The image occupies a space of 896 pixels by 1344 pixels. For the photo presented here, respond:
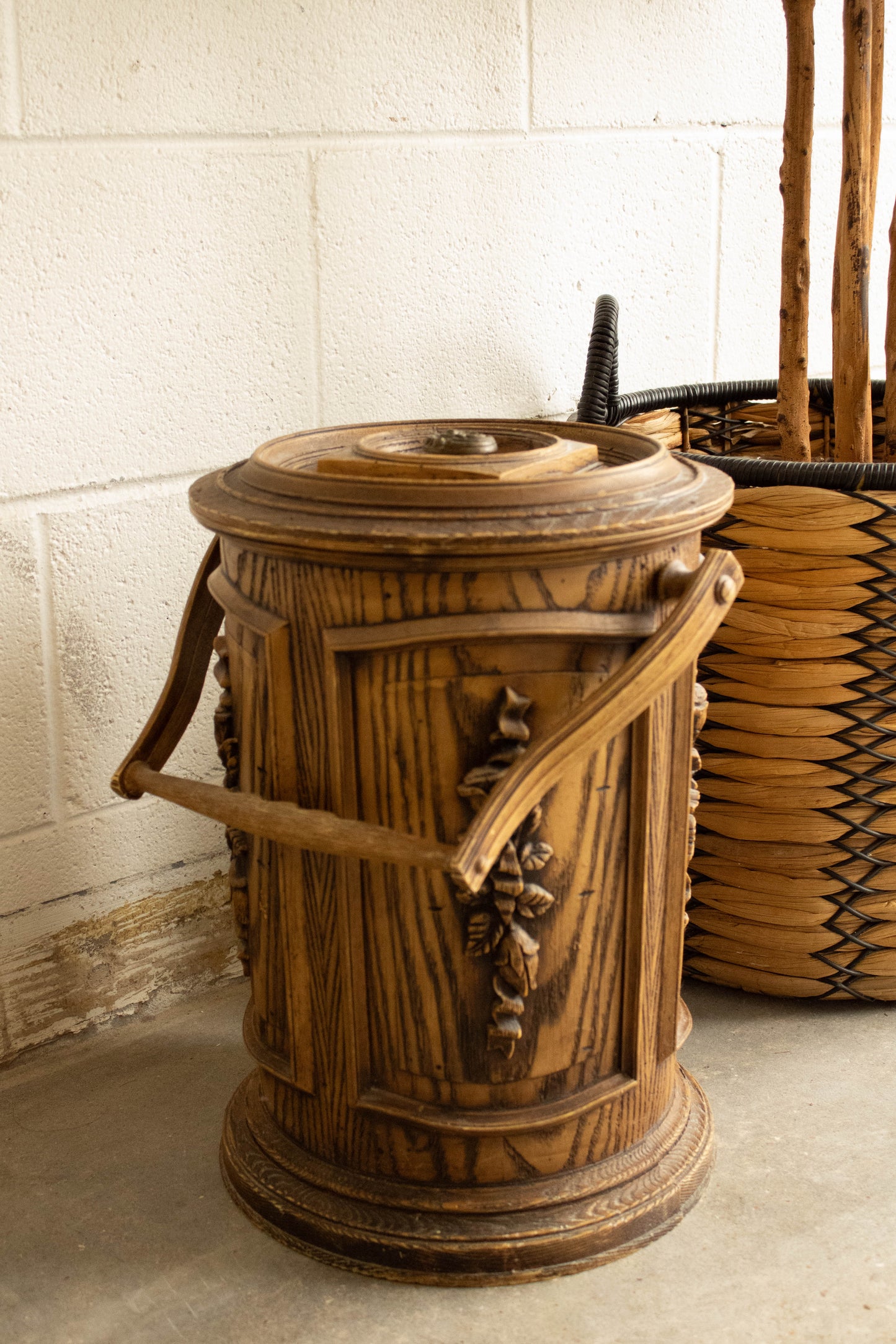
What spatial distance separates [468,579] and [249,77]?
792mm

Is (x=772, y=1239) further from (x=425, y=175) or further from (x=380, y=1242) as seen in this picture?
(x=425, y=175)

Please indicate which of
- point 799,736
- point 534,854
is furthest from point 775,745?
point 534,854

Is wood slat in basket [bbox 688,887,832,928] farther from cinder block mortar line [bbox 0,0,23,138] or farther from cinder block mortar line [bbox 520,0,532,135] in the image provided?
cinder block mortar line [bbox 0,0,23,138]

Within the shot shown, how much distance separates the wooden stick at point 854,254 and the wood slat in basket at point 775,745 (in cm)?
37

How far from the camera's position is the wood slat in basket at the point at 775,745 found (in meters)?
1.54

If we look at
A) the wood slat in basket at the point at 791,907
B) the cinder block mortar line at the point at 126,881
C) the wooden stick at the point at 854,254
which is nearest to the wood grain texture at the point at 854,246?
the wooden stick at the point at 854,254

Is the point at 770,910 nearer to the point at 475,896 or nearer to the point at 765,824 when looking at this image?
the point at 765,824

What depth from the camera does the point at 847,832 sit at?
5.17 ft

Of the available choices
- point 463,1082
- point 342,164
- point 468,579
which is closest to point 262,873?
point 463,1082

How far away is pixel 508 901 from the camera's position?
120 cm

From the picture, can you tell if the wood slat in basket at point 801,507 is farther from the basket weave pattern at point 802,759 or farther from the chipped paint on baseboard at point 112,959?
the chipped paint on baseboard at point 112,959

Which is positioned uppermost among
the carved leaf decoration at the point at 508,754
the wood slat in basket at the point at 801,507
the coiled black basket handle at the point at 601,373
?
the coiled black basket handle at the point at 601,373

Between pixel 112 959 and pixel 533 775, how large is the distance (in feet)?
2.71

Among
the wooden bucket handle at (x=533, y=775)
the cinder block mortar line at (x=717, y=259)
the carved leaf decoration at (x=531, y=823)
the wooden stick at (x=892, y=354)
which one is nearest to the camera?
the wooden bucket handle at (x=533, y=775)
